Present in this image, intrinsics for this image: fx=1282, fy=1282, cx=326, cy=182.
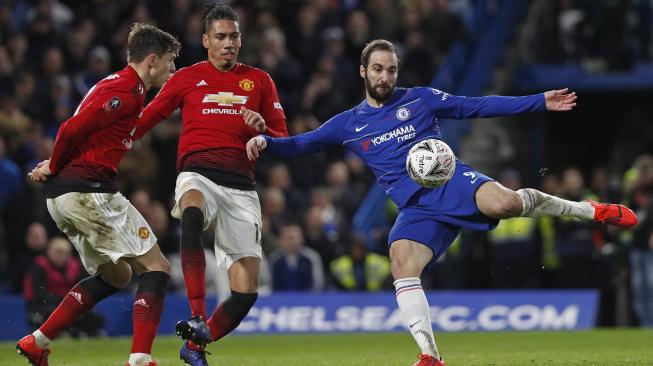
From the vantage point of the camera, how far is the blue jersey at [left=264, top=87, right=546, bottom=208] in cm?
932

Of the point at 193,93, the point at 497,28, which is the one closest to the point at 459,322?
the point at 497,28

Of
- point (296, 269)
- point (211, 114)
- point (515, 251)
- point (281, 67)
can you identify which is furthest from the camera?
point (281, 67)

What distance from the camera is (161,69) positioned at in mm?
9289

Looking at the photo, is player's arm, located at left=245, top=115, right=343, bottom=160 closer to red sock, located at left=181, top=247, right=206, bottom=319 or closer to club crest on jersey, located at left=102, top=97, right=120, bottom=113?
red sock, located at left=181, top=247, right=206, bottom=319

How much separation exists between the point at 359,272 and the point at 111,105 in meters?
9.20

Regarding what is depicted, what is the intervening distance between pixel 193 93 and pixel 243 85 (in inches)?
15.3

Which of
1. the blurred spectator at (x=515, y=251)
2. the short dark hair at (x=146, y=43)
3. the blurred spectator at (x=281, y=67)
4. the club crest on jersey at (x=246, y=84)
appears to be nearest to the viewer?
the short dark hair at (x=146, y=43)

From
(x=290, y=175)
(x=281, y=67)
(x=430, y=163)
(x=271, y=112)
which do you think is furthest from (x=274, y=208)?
(x=430, y=163)

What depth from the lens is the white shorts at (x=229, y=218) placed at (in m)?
9.48

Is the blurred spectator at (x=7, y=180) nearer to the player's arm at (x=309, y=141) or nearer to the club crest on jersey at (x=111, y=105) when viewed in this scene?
the player's arm at (x=309, y=141)

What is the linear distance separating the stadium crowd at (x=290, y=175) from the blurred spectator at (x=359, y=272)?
0.06 ft

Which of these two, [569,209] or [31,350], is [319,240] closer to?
[569,209]

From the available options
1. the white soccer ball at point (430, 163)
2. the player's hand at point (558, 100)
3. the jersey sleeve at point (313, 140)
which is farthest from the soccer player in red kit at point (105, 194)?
the player's hand at point (558, 100)

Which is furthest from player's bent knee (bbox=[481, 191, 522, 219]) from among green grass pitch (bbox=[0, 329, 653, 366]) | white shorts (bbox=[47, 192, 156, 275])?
white shorts (bbox=[47, 192, 156, 275])
